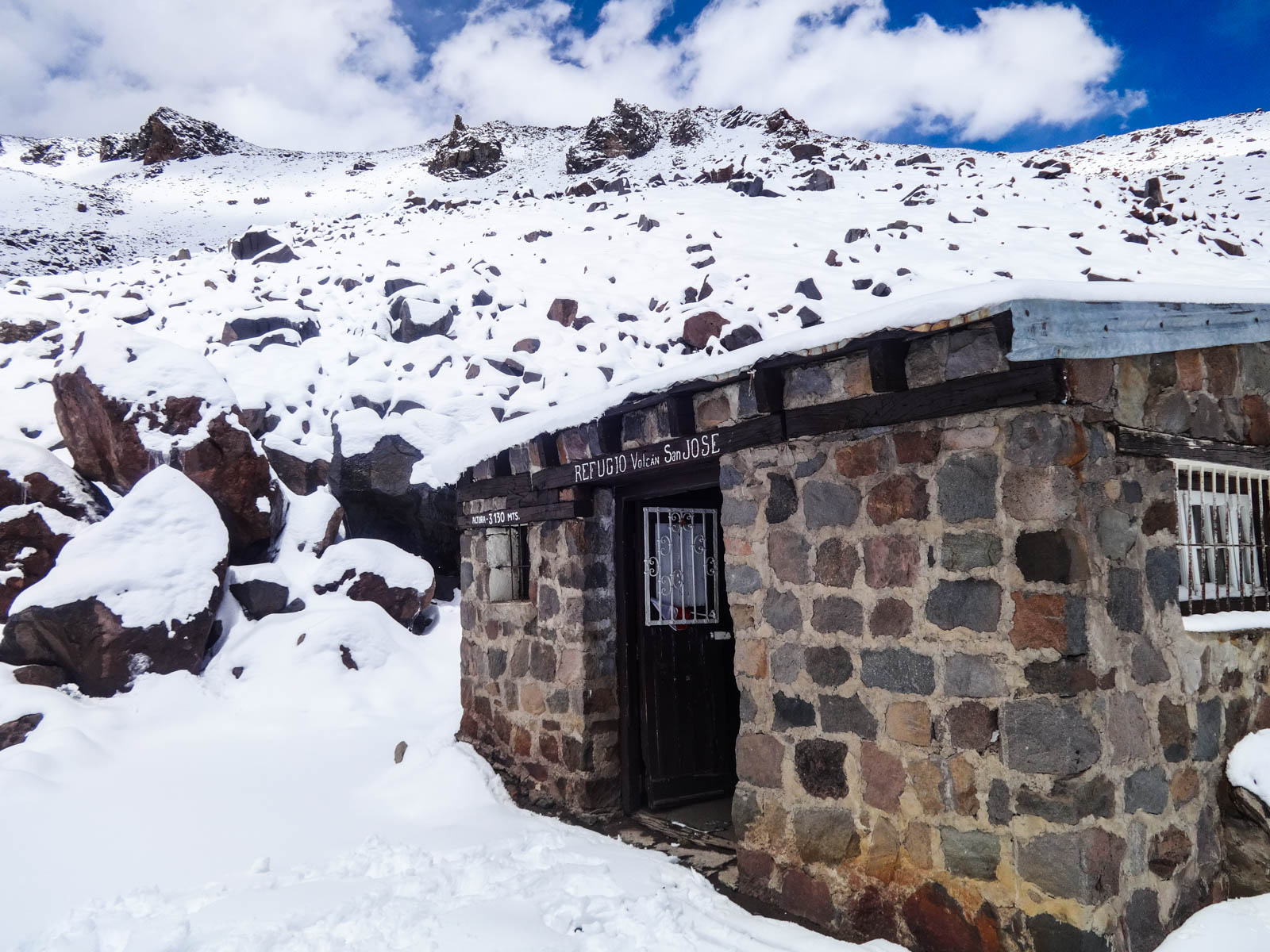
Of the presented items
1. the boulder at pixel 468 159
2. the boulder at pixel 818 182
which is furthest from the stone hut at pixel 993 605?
the boulder at pixel 468 159

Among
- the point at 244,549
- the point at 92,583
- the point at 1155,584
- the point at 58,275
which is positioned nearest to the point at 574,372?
the point at 244,549

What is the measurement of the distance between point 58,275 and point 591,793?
23586 millimetres

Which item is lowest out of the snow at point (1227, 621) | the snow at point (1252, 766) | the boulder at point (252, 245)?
the snow at point (1252, 766)

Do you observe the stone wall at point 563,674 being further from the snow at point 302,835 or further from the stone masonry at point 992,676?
the stone masonry at point 992,676

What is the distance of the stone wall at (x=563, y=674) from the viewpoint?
5.50m

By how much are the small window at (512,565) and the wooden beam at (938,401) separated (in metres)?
2.78

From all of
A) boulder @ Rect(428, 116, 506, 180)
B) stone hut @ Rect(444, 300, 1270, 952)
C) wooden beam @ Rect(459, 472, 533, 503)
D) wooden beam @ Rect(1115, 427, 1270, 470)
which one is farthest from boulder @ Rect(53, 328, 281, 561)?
boulder @ Rect(428, 116, 506, 180)

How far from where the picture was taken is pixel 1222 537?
3980 millimetres

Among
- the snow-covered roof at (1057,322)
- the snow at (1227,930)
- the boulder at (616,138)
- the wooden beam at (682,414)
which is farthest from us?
the boulder at (616,138)

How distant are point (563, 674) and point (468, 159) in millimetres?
34022

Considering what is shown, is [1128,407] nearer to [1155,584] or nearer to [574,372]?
[1155,584]

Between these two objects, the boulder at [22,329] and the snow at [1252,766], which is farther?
the boulder at [22,329]

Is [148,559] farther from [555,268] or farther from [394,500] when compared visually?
[555,268]

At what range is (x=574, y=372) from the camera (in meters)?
12.9
